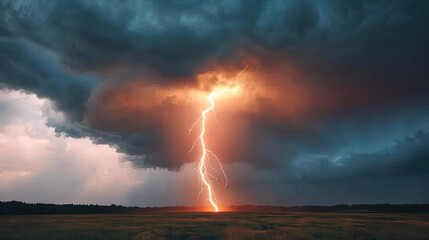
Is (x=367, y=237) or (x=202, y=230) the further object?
(x=202, y=230)

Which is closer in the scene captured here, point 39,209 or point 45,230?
point 45,230

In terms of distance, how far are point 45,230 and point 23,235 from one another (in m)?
4.89

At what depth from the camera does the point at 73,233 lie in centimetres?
4853

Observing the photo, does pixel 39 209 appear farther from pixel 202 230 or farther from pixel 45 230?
pixel 202 230

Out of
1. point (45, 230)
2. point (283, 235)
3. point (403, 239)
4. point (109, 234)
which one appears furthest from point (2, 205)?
point (403, 239)

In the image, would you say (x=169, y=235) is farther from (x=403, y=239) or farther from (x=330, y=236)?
(x=403, y=239)

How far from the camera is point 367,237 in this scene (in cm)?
4628

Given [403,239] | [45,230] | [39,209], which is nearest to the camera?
[403,239]

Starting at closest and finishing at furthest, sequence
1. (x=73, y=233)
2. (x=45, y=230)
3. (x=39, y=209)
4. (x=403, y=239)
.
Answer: (x=403, y=239) → (x=73, y=233) → (x=45, y=230) → (x=39, y=209)

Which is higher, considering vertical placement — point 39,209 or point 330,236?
point 39,209

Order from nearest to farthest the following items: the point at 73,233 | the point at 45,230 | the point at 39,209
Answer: the point at 73,233, the point at 45,230, the point at 39,209

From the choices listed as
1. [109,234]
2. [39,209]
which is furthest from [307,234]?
[39,209]

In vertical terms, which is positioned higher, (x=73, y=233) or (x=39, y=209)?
(x=39, y=209)

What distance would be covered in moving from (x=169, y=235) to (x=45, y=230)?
1640 centimetres
